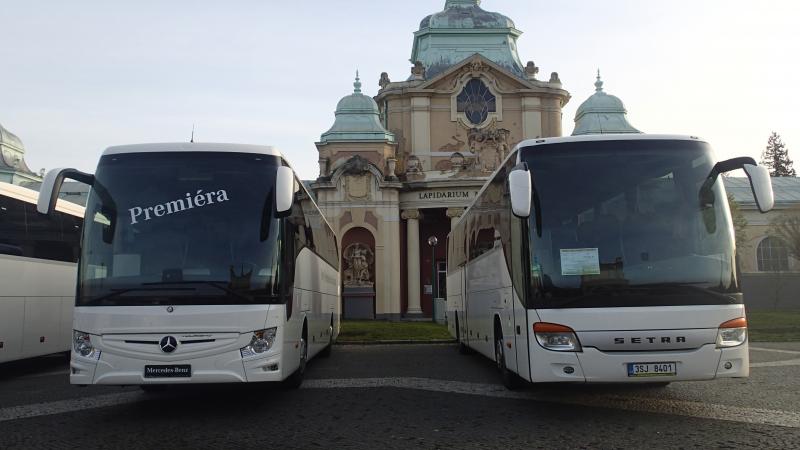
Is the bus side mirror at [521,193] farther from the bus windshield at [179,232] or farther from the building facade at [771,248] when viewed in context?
the building facade at [771,248]

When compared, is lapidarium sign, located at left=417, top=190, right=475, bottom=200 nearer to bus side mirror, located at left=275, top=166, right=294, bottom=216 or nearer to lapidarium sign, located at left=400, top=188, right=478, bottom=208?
lapidarium sign, located at left=400, top=188, right=478, bottom=208

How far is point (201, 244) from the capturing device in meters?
8.33

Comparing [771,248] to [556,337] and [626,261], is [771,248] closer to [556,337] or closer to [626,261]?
[626,261]

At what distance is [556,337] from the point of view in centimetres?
773

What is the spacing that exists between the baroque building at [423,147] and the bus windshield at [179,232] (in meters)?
26.5

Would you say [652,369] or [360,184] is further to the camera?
[360,184]

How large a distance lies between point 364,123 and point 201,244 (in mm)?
30807

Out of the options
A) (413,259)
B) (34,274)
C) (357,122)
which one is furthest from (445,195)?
(34,274)

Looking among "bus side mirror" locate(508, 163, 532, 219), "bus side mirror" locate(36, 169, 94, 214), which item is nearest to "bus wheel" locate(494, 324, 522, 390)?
"bus side mirror" locate(508, 163, 532, 219)

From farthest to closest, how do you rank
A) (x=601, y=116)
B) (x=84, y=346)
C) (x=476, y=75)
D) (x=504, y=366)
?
(x=601, y=116) → (x=476, y=75) → (x=504, y=366) → (x=84, y=346)

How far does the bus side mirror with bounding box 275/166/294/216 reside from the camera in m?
8.24

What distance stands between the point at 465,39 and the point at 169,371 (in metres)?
35.4

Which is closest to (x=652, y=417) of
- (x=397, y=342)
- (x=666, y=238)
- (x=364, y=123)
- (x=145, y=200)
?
(x=666, y=238)

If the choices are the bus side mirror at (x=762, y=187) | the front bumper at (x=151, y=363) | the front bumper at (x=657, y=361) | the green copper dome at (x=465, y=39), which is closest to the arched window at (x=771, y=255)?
the green copper dome at (x=465, y=39)
